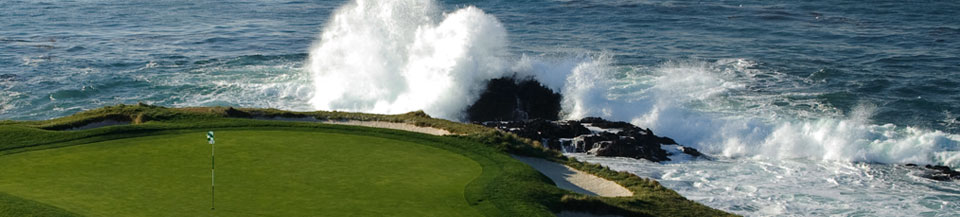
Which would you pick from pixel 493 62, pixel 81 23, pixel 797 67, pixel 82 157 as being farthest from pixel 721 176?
pixel 81 23

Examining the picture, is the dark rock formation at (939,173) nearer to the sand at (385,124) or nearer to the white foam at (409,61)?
the sand at (385,124)

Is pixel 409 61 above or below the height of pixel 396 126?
above

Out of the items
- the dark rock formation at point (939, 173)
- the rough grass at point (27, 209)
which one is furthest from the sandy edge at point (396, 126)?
the dark rock formation at point (939, 173)

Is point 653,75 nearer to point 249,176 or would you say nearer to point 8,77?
point 249,176

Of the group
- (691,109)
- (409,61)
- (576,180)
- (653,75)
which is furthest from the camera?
(653,75)

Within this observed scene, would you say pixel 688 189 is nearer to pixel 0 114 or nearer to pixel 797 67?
pixel 797 67

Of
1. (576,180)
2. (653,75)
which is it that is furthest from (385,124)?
(653,75)
